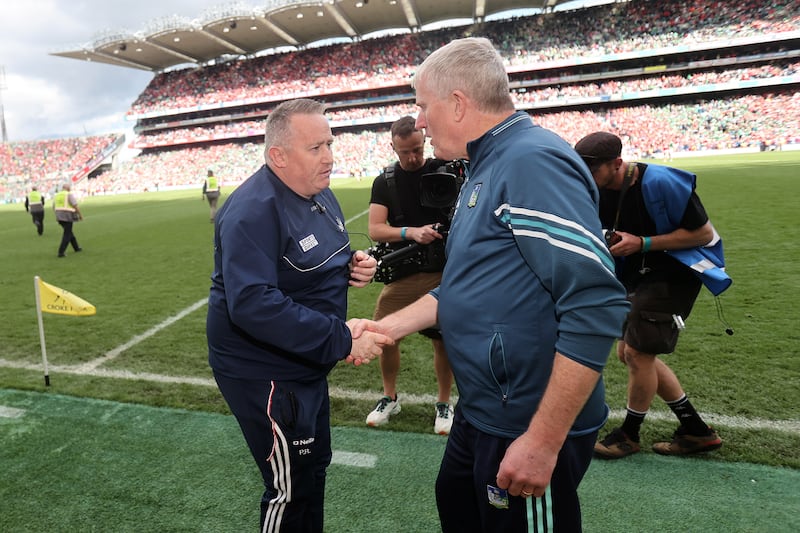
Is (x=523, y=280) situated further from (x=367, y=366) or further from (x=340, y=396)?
(x=367, y=366)

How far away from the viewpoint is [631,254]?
3.08 meters

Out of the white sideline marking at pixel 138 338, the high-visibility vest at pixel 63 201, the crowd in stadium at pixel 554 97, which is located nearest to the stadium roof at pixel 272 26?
the crowd in stadium at pixel 554 97

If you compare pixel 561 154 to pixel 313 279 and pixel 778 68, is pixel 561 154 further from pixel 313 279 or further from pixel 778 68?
pixel 778 68

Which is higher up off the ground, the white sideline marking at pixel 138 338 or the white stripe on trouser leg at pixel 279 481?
the white stripe on trouser leg at pixel 279 481

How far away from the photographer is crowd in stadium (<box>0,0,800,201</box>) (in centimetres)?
3838

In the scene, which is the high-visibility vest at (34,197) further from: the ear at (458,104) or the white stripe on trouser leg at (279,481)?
the ear at (458,104)

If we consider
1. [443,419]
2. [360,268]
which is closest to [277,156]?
[360,268]

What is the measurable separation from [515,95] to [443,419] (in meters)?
47.2

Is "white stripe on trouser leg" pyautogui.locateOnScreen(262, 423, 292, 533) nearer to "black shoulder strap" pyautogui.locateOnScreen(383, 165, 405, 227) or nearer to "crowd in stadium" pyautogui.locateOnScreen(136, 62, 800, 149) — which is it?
"black shoulder strap" pyautogui.locateOnScreen(383, 165, 405, 227)

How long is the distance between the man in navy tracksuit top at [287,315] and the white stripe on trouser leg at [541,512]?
82 cm

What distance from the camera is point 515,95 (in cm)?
4656

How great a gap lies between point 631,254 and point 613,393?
1592mm

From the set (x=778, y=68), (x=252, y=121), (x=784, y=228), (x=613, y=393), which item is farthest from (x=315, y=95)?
(x=613, y=393)

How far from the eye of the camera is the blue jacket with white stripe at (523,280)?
4.30 ft
